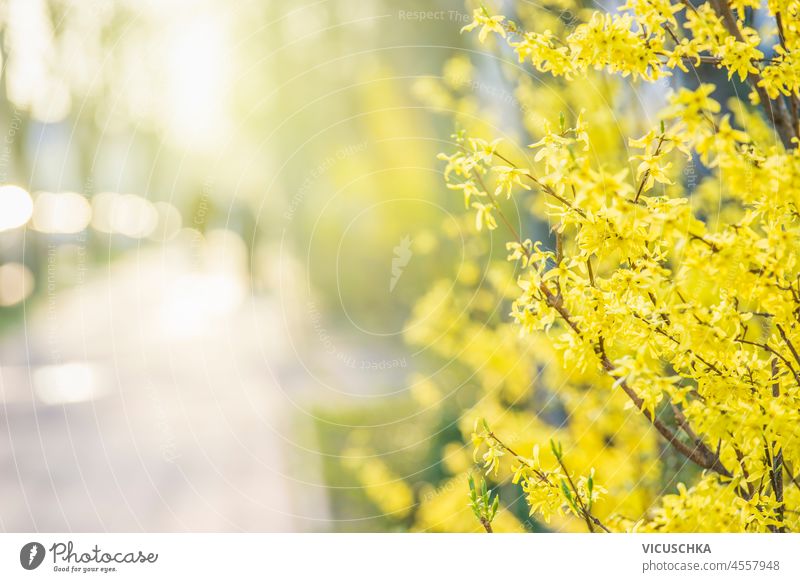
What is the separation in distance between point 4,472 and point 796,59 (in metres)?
3.62

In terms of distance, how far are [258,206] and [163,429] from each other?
190 centimetres

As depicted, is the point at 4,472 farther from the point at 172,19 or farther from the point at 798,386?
the point at 798,386

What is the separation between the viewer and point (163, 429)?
3.38m

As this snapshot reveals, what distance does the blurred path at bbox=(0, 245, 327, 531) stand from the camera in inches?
101

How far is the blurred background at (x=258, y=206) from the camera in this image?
1814 mm

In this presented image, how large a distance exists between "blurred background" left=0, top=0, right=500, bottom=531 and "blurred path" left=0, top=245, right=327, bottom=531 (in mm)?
20

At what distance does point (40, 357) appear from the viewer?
515 cm

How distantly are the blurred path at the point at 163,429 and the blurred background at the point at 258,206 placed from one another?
0.8 inches
